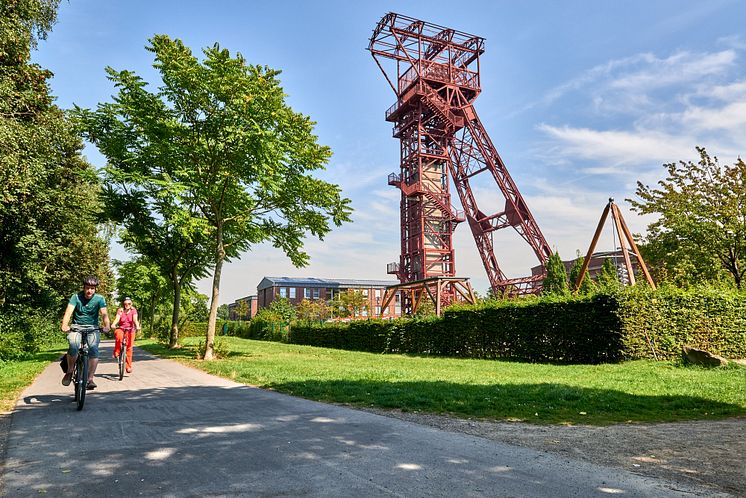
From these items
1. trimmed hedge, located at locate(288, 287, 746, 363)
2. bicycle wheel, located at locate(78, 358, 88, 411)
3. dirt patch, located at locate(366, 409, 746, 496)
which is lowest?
dirt patch, located at locate(366, 409, 746, 496)

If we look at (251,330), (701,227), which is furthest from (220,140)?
(251,330)

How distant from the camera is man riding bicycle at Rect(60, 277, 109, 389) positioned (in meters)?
7.18

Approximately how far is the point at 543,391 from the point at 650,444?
343 cm

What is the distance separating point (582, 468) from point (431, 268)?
4393 cm

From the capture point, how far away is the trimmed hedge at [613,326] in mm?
14156

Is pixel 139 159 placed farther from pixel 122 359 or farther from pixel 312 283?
pixel 312 283

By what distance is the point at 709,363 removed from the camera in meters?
12.3

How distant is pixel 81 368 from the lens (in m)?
7.00

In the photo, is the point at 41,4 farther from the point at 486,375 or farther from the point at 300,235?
the point at 486,375

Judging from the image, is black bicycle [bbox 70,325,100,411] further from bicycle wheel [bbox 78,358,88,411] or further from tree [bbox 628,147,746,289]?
tree [bbox 628,147,746,289]

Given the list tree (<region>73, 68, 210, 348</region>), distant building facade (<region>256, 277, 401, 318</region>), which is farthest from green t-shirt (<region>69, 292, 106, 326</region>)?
distant building facade (<region>256, 277, 401, 318</region>)

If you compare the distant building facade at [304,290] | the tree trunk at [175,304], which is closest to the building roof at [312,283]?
the distant building facade at [304,290]

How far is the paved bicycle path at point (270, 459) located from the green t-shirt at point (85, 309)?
129 centimetres

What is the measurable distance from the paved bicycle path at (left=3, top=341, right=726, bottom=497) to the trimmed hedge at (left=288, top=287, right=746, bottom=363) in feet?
34.9
